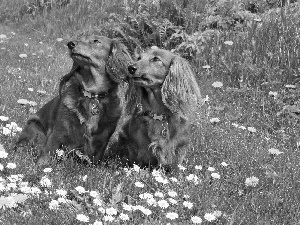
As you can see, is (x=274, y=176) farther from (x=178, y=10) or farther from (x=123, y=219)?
(x=178, y=10)

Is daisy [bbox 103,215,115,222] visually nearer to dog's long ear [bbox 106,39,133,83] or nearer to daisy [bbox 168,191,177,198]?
daisy [bbox 168,191,177,198]

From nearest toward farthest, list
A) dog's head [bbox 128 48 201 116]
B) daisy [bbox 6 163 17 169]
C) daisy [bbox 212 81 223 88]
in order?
daisy [bbox 6 163 17 169] → dog's head [bbox 128 48 201 116] → daisy [bbox 212 81 223 88]

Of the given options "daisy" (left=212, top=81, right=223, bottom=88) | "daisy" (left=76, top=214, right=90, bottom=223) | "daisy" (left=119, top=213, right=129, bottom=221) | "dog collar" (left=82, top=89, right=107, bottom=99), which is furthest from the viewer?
"daisy" (left=212, top=81, right=223, bottom=88)

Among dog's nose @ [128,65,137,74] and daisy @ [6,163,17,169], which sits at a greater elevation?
dog's nose @ [128,65,137,74]

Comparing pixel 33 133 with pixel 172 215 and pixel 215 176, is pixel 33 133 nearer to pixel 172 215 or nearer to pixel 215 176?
pixel 215 176

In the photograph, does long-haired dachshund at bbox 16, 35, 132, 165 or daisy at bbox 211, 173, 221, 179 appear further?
long-haired dachshund at bbox 16, 35, 132, 165

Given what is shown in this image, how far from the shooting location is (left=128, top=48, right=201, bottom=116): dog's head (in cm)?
438

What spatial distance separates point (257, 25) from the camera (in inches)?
297

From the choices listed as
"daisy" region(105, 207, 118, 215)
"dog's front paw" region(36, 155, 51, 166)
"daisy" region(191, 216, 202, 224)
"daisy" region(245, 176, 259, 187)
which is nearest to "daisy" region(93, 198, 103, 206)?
"daisy" region(105, 207, 118, 215)

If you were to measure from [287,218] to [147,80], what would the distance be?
57.4 inches

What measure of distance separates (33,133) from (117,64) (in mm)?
981

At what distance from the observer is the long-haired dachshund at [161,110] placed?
446cm

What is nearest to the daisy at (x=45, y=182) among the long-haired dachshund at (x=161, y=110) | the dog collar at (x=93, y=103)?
the dog collar at (x=93, y=103)

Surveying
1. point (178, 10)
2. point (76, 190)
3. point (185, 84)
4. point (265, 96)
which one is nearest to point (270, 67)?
point (265, 96)
